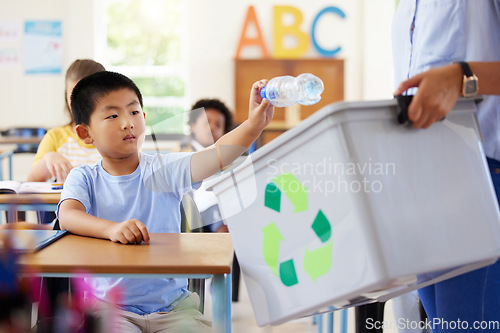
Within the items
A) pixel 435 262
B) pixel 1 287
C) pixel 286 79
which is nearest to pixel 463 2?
pixel 286 79

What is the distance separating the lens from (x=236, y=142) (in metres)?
1.22

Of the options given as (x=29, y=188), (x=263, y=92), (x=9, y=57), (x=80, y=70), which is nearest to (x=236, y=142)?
(x=263, y=92)

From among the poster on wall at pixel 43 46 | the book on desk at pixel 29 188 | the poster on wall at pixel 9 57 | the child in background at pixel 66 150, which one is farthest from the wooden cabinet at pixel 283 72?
Result: the book on desk at pixel 29 188

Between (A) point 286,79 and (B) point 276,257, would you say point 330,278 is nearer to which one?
(B) point 276,257

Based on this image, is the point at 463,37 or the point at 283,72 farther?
the point at 283,72

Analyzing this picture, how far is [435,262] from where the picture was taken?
2.36ft

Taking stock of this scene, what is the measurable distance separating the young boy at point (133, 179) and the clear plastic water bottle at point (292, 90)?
1.4 inches

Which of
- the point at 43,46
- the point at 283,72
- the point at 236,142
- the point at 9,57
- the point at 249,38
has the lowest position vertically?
the point at 236,142

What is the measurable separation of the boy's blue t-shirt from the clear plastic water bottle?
1.05ft

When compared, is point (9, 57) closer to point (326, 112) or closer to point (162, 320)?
point (162, 320)

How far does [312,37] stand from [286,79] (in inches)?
239

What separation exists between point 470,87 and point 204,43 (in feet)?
21.3

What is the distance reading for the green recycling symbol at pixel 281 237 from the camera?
2.41ft

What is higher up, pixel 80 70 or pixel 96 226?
pixel 80 70
